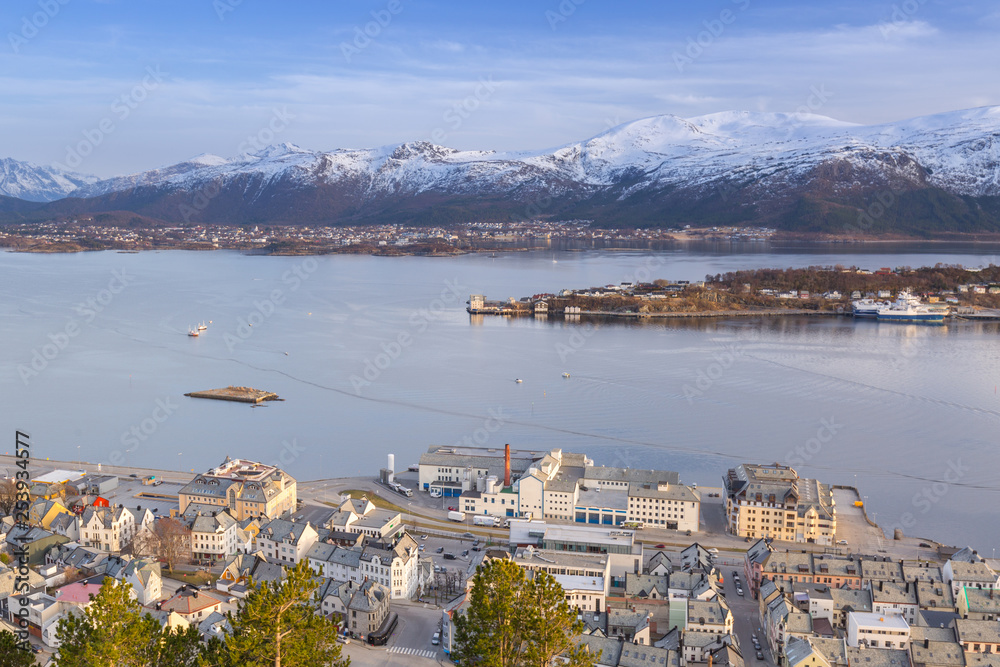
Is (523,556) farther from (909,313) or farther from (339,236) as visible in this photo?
(339,236)

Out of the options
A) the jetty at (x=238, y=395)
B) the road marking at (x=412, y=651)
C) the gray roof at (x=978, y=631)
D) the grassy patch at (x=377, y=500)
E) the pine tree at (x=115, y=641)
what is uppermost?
the pine tree at (x=115, y=641)

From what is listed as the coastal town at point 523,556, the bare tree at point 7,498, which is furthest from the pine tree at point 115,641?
the bare tree at point 7,498

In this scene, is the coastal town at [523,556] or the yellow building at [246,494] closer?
the coastal town at [523,556]

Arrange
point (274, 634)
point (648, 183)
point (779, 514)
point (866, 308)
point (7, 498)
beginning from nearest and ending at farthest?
point (274, 634)
point (779, 514)
point (7, 498)
point (866, 308)
point (648, 183)

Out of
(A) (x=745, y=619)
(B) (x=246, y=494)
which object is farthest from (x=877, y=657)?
(B) (x=246, y=494)

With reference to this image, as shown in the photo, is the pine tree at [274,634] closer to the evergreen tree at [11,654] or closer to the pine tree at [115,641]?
the pine tree at [115,641]
